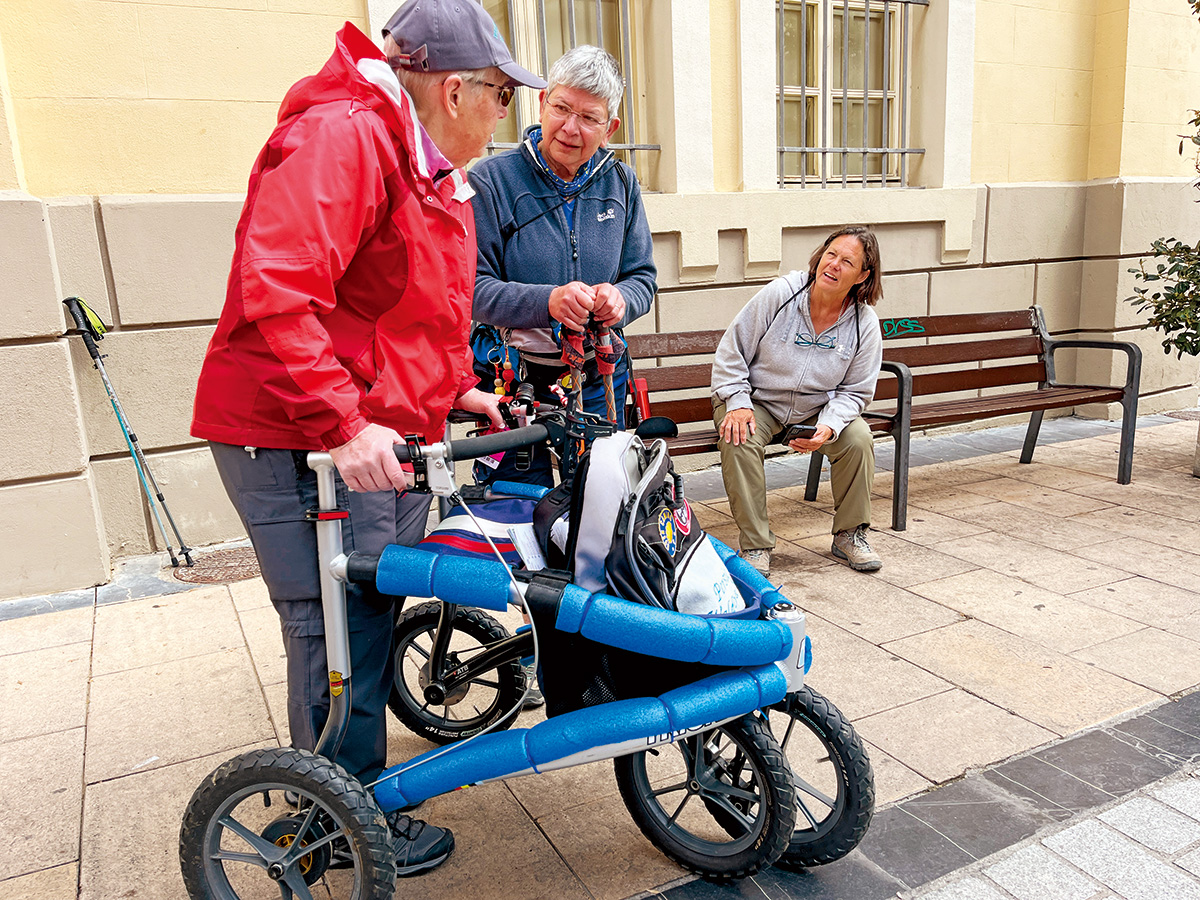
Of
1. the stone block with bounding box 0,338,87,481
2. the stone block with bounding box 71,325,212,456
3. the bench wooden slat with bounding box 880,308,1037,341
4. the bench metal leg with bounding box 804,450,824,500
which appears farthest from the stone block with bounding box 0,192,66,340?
the bench wooden slat with bounding box 880,308,1037,341

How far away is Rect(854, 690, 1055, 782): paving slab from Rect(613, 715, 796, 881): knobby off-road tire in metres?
0.68

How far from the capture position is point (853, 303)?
4195 mm

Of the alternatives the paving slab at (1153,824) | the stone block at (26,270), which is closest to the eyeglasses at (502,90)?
the paving slab at (1153,824)

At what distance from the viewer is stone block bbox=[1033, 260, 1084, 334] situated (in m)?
7.00

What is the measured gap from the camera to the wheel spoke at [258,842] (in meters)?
1.83

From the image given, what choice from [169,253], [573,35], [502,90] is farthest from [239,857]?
[573,35]

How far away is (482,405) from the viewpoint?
2.28 metres

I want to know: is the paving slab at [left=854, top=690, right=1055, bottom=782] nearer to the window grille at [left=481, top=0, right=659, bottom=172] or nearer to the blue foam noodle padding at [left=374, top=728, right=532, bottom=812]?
the blue foam noodle padding at [left=374, top=728, right=532, bottom=812]

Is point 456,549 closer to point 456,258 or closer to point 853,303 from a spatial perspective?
point 456,258

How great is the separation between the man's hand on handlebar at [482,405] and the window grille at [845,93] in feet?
14.8

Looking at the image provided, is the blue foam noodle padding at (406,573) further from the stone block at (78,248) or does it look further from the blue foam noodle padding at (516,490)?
the stone block at (78,248)

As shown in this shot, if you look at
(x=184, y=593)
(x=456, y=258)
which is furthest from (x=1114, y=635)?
(x=184, y=593)

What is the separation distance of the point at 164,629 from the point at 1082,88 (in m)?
7.26

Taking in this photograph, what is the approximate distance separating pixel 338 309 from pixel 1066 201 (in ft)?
22.3
